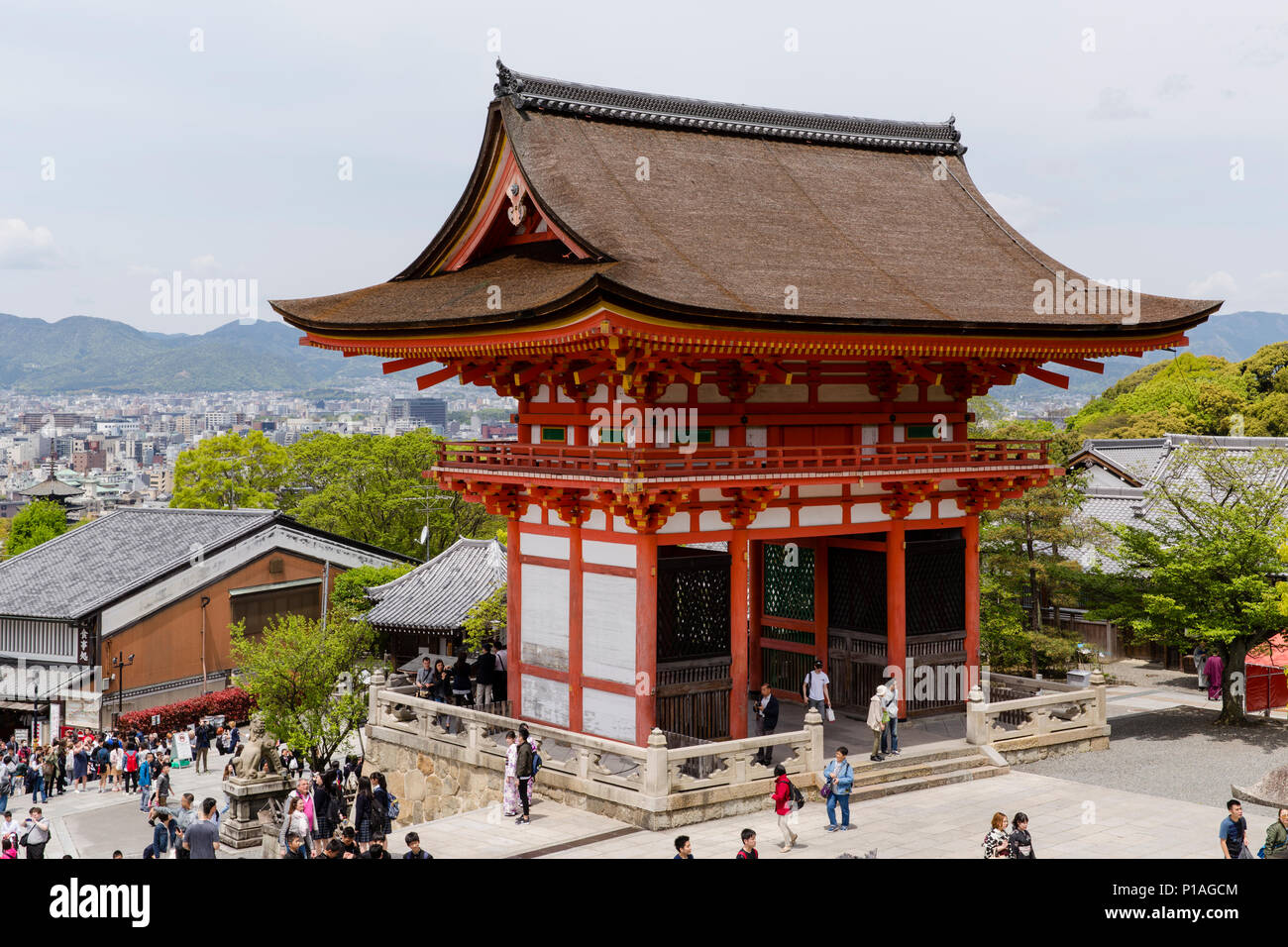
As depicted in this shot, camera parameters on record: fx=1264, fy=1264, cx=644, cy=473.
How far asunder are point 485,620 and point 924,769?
72.5ft

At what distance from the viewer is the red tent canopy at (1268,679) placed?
31.2 m

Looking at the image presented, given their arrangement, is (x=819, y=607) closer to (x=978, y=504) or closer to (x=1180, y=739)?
(x=978, y=504)

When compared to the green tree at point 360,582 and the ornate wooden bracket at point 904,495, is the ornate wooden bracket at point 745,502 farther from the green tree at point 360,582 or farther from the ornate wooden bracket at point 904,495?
the green tree at point 360,582

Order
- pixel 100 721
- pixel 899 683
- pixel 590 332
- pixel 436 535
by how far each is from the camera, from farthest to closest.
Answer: pixel 436 535 < pixel 100 721 < pixel 899 683 < pixel 590 332

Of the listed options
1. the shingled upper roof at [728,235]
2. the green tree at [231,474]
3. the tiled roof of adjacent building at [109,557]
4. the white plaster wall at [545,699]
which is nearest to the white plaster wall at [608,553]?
the white plaster wall at [545,699]

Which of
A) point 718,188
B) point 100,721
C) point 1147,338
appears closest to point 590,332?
point 718,188

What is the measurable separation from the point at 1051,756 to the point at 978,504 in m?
5.60

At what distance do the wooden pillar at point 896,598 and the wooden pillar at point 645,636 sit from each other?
5929 millimetres

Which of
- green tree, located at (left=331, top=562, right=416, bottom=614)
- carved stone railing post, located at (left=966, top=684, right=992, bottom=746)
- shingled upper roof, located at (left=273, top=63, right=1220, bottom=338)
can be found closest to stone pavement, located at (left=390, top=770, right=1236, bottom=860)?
carved stone railing post, located at (left=966, top=684, right=992, bottom=746)

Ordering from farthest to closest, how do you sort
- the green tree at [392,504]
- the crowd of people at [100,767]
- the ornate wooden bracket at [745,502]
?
the green tree at [392,504] < the crowd of people at [100,767] < the ornate wooden bracket at [745,502]

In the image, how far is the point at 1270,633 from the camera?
29812 millimetres

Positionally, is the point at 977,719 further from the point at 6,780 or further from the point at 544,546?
the point at 6,780

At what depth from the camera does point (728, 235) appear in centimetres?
2595

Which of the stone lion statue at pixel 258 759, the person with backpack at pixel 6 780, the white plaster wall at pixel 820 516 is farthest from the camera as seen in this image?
the person with backpack at pixel 6 780
